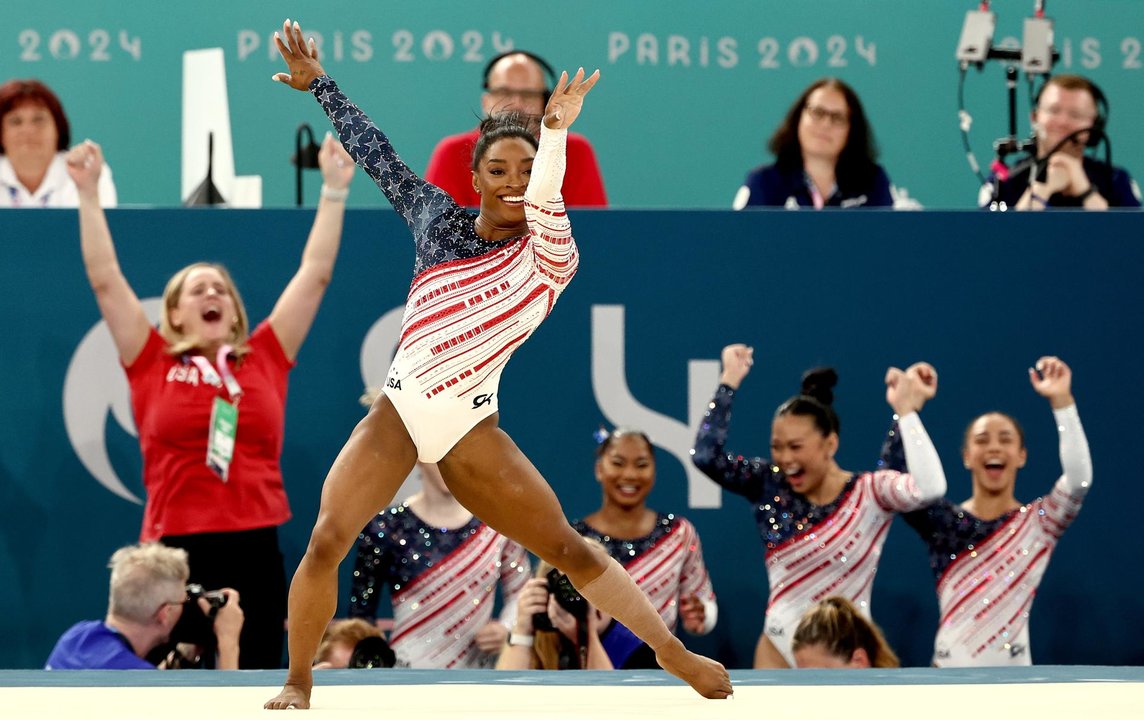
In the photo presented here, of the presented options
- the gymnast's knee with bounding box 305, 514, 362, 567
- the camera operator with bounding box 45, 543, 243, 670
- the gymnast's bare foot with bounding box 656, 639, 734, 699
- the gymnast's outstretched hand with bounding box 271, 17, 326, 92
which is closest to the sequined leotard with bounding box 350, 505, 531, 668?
the camera operator with bounding box 45, 543, 243, 670

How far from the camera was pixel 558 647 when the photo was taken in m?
5.26

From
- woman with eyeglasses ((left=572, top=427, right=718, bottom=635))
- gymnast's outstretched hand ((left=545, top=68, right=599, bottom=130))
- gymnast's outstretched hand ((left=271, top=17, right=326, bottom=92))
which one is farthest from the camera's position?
woman with eyeglasses ((left=572, top=427, right=718, bottom=635))

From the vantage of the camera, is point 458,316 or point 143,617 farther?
point 143,617

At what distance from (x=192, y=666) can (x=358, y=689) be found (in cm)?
123

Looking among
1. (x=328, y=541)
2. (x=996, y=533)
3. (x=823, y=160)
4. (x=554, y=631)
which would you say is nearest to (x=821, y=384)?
(x=996, y=533)

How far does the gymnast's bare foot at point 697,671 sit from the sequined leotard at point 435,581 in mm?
1630

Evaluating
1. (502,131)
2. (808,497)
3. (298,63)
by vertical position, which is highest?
(298,63)

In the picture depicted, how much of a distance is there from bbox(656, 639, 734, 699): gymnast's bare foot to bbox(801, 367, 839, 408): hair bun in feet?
6.84

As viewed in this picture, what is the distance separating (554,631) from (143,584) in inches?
48.2

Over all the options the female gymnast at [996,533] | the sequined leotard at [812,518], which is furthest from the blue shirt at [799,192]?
the sequined leotard at [812,518]

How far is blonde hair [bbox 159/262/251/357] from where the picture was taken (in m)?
5.69

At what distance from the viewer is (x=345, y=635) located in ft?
17.4

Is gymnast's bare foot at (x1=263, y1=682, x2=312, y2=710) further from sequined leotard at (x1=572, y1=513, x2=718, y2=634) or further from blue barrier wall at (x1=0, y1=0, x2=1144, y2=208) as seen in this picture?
blue barrier wall at (x1=0, y1=0, x2=1144, y2=208)

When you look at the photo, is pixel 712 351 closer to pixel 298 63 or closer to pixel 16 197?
pixel 298 63
